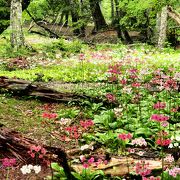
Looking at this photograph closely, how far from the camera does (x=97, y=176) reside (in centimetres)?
503

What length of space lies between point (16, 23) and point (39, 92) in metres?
9.67

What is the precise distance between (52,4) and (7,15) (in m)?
8.58

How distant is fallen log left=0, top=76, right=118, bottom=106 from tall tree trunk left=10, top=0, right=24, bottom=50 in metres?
8.66

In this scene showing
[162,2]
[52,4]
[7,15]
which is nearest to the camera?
[162,2]

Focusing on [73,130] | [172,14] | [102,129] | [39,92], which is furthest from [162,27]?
[73,130]

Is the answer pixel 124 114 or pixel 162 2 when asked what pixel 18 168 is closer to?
pixel 124 114

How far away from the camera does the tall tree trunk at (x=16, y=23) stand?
1798cm

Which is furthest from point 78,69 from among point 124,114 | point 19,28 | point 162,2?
point 124,114

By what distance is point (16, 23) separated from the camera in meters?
18.1

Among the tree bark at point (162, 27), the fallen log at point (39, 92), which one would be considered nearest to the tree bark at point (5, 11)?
the tree bark at point (162, 27)

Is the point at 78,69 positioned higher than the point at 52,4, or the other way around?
the point at 52,4

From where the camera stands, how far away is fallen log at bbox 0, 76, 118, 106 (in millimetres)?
9172

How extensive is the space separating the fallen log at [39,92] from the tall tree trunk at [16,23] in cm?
866

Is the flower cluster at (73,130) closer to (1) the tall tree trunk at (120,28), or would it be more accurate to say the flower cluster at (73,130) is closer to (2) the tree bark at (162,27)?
(2) the tree bark at (162,27)
